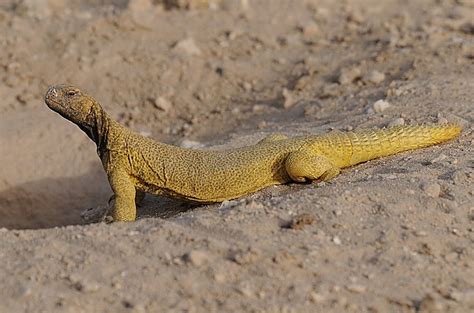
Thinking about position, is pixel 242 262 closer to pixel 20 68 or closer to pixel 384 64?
pixel 384 64

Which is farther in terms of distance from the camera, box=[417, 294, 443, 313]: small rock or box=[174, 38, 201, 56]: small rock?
box=[174, 38, 201, 56]: small rock

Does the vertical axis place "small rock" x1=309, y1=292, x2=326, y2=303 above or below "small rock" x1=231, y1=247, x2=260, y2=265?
below

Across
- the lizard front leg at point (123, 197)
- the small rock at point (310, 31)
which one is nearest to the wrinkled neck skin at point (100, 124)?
the lizard front leg at point (123, 197)

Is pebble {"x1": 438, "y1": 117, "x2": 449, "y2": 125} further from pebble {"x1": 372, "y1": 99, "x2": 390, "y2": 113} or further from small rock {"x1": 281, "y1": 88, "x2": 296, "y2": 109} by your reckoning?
small rock {"x1": 281, "y1": 88, "x2": 296, "y2": 109}

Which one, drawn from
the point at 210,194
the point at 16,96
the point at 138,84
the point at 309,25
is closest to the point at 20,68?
the point at 16,96

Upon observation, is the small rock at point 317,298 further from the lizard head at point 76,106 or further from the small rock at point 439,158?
the lizard head at point 76,106

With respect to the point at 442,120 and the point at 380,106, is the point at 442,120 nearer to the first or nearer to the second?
the point at 442,120

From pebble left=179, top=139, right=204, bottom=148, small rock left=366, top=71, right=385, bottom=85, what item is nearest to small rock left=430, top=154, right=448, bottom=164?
small rock left=366, top=71, right=385, bottom=85
